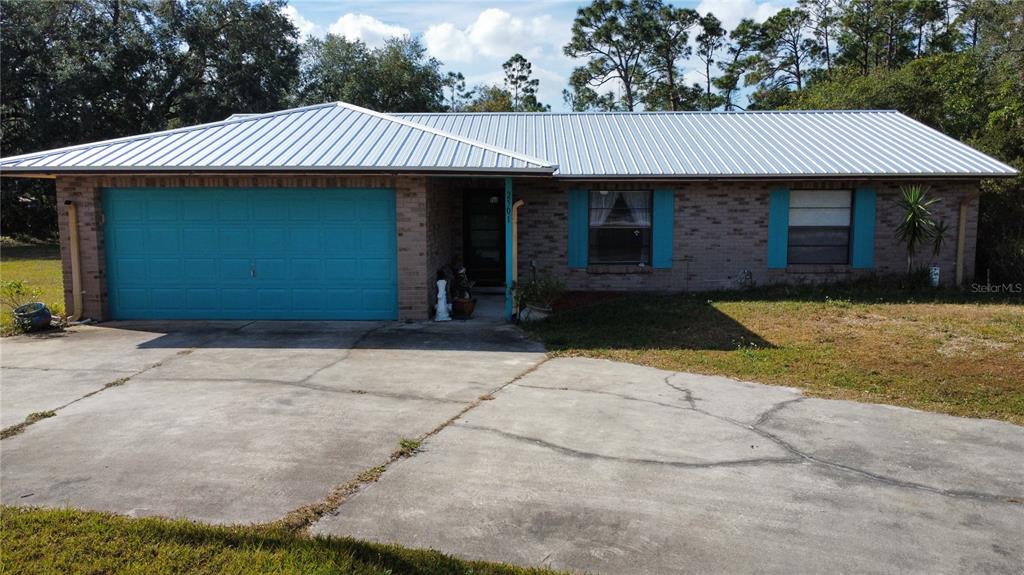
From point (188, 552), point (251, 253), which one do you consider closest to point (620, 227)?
point (251, 253)

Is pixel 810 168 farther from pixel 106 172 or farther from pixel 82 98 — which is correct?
pixel 82 98

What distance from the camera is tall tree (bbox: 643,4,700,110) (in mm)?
41281

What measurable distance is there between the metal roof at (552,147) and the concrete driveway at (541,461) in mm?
3441

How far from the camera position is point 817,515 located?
5.02 meters

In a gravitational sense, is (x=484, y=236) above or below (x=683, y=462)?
above

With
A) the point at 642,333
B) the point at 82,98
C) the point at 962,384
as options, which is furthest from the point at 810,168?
the point at 82,98

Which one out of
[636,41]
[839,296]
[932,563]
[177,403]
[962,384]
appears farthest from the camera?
[636,41]

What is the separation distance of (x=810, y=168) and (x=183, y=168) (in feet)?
36.5

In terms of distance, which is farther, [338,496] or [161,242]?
[161,242]

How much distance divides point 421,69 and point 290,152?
1091 inches

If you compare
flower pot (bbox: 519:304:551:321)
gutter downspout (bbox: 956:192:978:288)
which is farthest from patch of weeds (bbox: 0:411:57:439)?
gutter downspout (bbox: 956:192:978:288)

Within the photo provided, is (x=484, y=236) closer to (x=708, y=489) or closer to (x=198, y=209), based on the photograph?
(x=198, y=209)

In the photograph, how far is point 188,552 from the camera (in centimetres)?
425

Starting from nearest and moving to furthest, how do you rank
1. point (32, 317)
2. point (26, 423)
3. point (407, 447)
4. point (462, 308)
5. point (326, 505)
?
point (326, 505), point (407, 447), point (26, 423), point (32, 317), point (462, 308)
